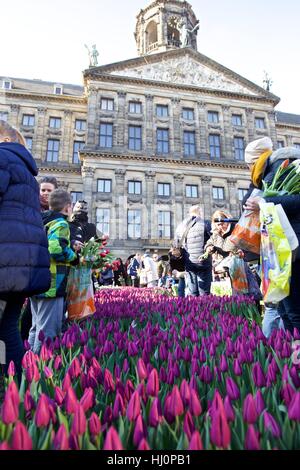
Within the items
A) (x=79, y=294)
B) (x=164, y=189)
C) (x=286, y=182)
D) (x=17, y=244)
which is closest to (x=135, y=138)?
(x=164, y=189)

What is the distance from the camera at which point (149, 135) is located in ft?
98.0

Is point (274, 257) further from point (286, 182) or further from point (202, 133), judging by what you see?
point (202, 133)

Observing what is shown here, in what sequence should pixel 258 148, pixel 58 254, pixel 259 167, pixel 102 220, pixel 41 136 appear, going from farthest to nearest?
pixel 41 136
pixel 102 220
pixel 58 254
pixel 258 148
pixel 259 167

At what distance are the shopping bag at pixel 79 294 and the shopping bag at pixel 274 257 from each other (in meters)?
2.13

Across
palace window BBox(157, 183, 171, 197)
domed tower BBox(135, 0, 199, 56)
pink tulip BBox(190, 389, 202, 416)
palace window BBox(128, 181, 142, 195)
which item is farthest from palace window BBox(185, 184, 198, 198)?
pink tulip BBox(190, 389, 202, 416)

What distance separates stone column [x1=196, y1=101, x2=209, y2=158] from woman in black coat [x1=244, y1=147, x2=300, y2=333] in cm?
2917

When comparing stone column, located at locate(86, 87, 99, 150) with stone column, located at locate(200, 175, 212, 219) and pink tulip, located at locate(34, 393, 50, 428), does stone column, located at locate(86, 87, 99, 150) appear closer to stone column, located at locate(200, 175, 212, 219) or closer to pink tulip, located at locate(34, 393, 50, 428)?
stone column, located at locate(200, 175, 212, 219)

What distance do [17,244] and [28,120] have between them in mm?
33159

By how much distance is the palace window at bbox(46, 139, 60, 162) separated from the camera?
31297 mm

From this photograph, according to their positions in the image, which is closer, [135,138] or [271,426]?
[271,426]

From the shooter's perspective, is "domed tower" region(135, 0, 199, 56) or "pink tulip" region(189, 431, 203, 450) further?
"domed tower" region(135, 0, 199, 56)

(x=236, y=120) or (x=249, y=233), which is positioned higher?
(x=236, y=120)
